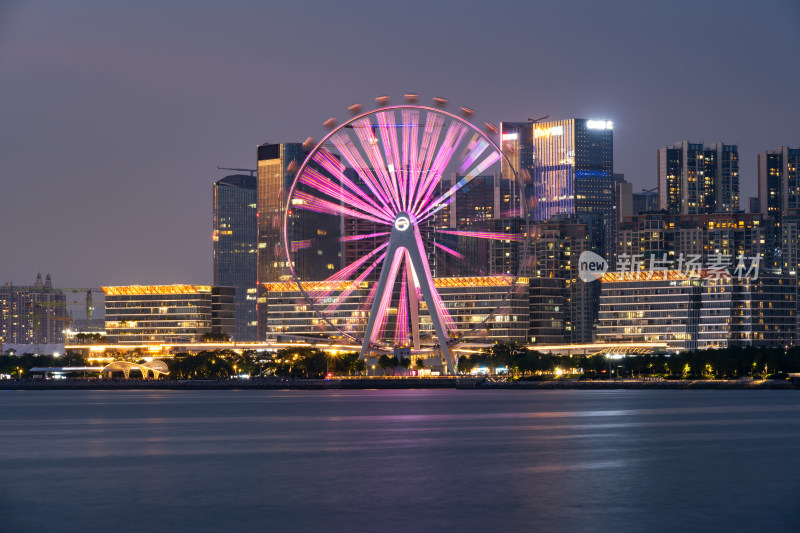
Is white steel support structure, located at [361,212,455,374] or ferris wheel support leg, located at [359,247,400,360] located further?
ferris wheel support leg, located at [359,247,400,360]

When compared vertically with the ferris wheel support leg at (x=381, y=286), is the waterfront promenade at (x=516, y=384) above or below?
below

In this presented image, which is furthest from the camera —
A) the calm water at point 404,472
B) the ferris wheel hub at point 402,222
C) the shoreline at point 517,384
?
the shoreline at point 517,384

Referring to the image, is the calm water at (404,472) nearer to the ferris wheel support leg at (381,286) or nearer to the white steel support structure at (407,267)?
the white steel support structure at (407,267)

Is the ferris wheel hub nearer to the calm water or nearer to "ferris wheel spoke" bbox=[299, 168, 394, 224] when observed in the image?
"ferris wheel spoke" bbox=[299, 168, 394, 224]

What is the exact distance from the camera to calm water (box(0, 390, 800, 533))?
159 ft

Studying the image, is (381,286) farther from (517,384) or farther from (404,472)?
(404,472)

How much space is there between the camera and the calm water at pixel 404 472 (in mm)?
48344

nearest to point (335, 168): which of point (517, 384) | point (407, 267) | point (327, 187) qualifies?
point (327, 187)

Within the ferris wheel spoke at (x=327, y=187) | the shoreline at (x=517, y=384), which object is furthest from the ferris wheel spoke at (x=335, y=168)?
the shoreline at (x=517, y=384)

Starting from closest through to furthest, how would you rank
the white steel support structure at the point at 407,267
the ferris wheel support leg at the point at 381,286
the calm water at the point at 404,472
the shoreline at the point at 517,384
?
the calm water at the point at 404,472 → the white steel support structure at the point at 407,267 → the ferris wheel support leg at the point at 381,286 → the shoreline at the point at 517,384

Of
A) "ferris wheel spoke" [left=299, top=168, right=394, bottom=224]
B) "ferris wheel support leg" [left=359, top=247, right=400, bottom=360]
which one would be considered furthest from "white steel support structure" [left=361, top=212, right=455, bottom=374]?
"ferris wheel spoke" [left=299, top=168, right=394, bottom=224]

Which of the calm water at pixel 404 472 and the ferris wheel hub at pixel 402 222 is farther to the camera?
the ferris wheel hub at pixel 402 222

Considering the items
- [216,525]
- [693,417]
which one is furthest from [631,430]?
[216,525]

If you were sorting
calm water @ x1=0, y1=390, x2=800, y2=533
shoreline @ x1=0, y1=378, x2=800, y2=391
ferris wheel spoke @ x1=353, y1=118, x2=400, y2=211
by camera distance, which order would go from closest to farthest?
1. calm water @ x1=0, y1=390, x2=800, y2=533
2. ferris wheel spoke @ x1=353, y1=118, x2=400, y2=211
3. shoreline @ x1=0, y1=378, x2=800, y2=391
